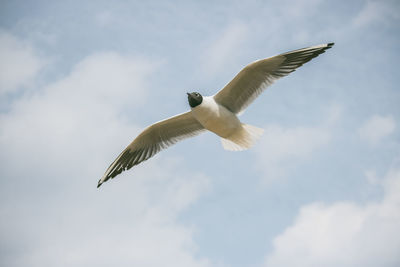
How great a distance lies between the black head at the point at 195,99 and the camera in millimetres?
10109

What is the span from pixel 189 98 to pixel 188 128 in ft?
3.30

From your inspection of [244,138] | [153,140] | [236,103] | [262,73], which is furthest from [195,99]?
[153,140]

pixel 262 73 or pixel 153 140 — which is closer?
pixel 262 73

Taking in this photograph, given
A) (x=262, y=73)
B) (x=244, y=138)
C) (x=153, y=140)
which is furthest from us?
(x=153, y=140)

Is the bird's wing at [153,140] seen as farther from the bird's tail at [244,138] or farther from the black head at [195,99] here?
the bird's tail at [244,138]

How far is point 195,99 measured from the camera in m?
10.1

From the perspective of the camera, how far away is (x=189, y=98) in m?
10.2

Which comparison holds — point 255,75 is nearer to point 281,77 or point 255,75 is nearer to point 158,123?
point 281,77

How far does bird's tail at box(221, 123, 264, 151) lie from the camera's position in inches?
409

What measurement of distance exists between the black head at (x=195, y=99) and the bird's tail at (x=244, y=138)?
0.90 metres

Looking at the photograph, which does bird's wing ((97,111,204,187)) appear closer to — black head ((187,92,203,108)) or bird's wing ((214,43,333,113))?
black head ((187,92,203,108))

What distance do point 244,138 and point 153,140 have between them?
1.85 m

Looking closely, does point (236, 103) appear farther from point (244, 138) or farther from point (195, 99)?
point (195, 99)

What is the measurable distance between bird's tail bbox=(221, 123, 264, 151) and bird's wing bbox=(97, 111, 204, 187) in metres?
0.78
